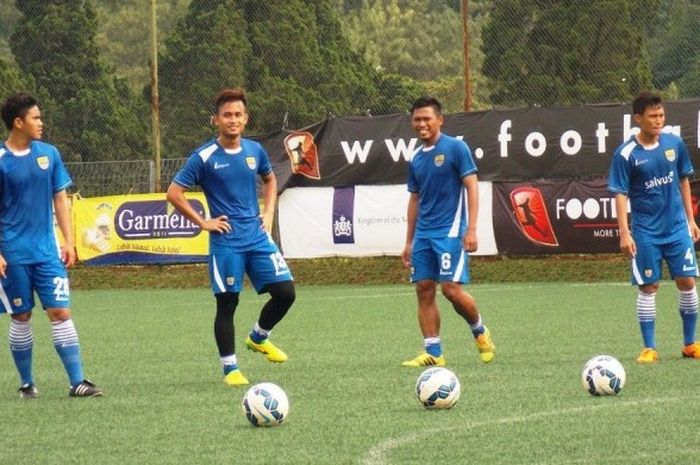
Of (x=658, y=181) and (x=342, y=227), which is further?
(x=342, y=227)

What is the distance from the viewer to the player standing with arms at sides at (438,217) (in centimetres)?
1094

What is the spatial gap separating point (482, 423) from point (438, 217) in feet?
11.2

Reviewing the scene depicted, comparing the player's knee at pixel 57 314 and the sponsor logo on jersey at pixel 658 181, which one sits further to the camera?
the sponsor logo on jersey at pixel 658 181

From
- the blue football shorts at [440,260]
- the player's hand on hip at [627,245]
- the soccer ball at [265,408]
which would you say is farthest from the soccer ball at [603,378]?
the blue football shorts at [440,260]

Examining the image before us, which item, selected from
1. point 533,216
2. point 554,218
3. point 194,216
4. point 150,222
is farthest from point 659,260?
point 150,222

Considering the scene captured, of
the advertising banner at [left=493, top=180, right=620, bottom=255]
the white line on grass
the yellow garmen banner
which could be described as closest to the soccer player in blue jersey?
the white line on grass

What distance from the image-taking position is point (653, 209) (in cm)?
1111

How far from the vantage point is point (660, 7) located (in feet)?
83.0

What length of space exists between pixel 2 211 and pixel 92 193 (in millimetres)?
15212

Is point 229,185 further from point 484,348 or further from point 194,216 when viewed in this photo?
point 484,348

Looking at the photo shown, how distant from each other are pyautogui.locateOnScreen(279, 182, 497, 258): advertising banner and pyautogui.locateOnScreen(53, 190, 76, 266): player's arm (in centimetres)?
1310

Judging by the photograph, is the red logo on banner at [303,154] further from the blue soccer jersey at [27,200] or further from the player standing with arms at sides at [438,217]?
the blue soccer jersey at [27,200]

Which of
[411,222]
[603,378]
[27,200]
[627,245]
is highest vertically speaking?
[27,200]

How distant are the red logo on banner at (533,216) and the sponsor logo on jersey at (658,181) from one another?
1109 cm
